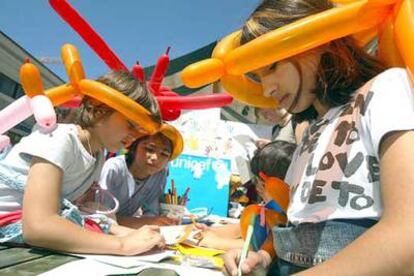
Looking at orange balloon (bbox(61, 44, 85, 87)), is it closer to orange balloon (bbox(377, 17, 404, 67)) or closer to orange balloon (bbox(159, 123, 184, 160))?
orange balloon (bbox(159, 123, 184, 160))

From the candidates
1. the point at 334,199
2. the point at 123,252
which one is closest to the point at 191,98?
the point at 123,252

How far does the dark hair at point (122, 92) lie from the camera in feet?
4.44

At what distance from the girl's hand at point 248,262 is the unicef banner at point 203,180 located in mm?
1923

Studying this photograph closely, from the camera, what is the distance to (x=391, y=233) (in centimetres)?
52

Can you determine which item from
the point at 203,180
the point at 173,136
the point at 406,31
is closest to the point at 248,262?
the point at 406,31

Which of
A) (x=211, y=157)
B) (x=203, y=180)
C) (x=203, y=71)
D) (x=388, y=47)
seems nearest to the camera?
(x=388, y=47)

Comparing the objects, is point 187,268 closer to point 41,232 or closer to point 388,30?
point 41,232

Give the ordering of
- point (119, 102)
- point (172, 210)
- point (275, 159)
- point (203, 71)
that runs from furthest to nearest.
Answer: point (172, 210) → point (275, 159) → point (119, 102) → point (203, 71)

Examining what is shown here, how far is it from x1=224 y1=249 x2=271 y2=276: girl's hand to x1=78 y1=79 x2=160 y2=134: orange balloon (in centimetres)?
55

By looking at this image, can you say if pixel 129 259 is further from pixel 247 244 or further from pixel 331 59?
pixel 331 59

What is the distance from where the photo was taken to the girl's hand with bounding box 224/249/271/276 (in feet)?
2.71

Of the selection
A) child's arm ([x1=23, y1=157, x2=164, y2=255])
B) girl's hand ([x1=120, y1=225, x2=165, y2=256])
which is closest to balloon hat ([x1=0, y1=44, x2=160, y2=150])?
child's arm ([x1=23, y1=157, x2=164, y2=255])

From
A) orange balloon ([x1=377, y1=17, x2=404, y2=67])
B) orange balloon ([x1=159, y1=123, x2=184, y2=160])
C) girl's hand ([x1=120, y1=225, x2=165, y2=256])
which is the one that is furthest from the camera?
orange balloon ([x1=159, y1=123, x2=184, y2=160])

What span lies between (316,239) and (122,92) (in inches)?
34.1
